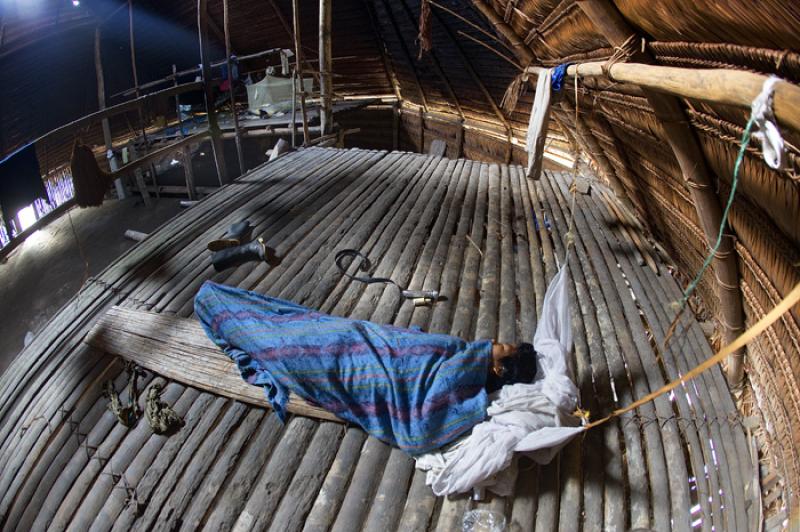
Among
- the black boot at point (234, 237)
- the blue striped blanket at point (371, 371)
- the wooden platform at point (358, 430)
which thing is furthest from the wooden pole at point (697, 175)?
the black boot at point (234, 237)

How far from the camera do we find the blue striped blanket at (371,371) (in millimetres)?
2422

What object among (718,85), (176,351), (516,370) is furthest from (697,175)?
(176,351)

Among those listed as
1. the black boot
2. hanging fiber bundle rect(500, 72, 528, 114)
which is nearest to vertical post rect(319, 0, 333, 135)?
hanging fiber bundle rect(500, 72, 528, 114)

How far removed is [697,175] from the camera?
8.13 feet

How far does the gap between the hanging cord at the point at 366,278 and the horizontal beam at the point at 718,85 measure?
2.14 meters

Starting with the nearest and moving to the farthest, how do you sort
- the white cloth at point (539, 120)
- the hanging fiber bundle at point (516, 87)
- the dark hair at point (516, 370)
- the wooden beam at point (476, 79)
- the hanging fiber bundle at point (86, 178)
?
the dark hair at point (516, 370), the white cloth at point (539, 120), the hanging fiber bundle at point (86, 178), the hanging fiber bundle at point (516, 87), the wooden beam at point (476, 79)

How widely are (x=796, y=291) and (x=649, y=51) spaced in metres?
1.76

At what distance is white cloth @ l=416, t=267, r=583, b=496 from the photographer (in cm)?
214

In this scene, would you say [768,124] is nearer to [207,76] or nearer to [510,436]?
[510,436]

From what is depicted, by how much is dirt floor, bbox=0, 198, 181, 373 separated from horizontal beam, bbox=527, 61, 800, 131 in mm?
9639

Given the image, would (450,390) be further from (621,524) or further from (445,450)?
(621,524)

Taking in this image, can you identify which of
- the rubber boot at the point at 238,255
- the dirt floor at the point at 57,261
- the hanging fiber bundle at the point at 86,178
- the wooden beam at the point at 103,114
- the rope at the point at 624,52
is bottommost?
the dirt floor at the point at 57,261

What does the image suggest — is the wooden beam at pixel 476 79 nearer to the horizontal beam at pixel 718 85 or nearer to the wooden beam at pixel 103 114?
the wooden beam at pixel 103 114

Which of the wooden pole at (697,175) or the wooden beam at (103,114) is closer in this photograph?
the wooden pole at (697,175)
